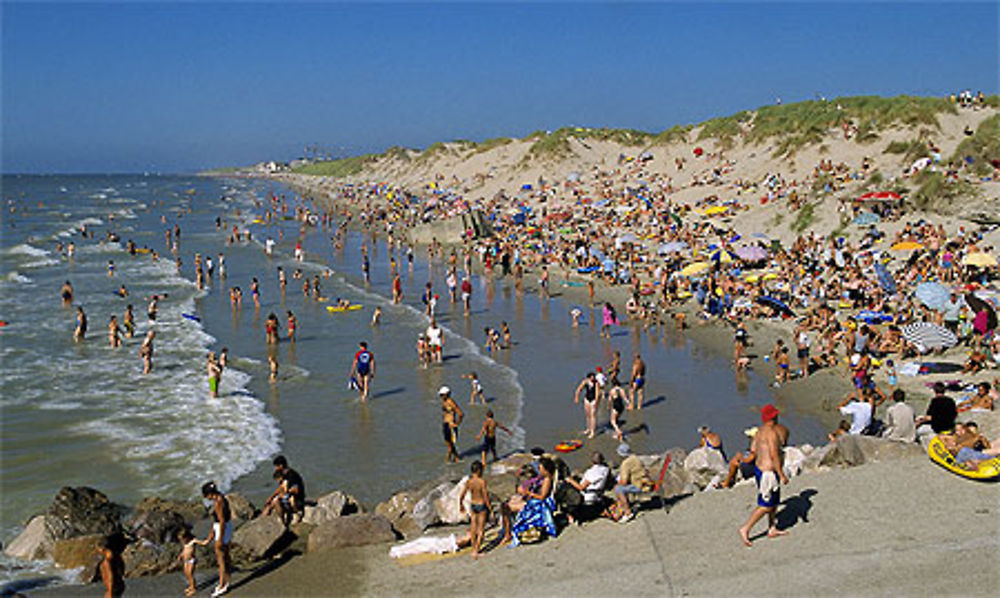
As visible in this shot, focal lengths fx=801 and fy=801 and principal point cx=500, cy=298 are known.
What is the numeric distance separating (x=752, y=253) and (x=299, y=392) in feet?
56.1

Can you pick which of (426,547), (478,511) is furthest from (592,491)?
(426,547)

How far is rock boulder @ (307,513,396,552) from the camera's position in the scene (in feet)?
33.7

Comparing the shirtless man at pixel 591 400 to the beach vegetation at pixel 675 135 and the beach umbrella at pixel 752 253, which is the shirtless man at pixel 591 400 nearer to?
the beach umbrella at pixel 752 253

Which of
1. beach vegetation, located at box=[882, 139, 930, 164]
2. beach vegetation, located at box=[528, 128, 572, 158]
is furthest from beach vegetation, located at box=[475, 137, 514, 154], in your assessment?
beach vegetation, located at box=[882, 139, 930, 164]

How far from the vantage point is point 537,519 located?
9.45 metres

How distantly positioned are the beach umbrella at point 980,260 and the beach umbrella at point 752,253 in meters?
6.75

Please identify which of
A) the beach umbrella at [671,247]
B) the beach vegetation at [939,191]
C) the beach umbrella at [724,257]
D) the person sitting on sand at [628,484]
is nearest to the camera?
the person sitting on sand at [628,484]

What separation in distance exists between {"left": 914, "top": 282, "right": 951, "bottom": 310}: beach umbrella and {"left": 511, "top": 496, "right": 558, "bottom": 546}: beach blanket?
1388cm

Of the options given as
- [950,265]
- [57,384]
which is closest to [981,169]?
[950,265]

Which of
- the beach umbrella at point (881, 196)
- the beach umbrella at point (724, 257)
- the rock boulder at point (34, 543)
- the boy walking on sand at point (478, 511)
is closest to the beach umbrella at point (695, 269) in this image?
the beach umbrella at point (724, 257)

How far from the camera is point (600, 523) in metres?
9.68

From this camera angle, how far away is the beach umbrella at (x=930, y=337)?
56.2 ft

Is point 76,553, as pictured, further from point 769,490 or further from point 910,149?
point 910,149

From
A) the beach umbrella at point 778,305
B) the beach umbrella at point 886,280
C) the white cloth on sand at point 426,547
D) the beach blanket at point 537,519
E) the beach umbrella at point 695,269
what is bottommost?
the white cloth on sand at point 426,547
